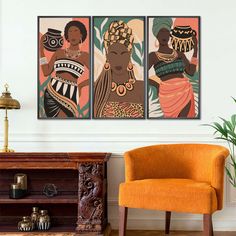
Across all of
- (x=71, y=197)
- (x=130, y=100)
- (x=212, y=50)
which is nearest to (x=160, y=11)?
(x=212, y=50)

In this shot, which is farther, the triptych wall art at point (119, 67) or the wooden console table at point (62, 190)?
the triptych wall art at point (119, 67)

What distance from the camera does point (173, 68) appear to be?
162 inches

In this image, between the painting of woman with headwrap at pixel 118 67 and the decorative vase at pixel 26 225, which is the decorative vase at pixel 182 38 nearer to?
the painting of woman with headwrap at pixel 118 67

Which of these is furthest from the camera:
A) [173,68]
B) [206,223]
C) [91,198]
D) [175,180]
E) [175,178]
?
[173,68]

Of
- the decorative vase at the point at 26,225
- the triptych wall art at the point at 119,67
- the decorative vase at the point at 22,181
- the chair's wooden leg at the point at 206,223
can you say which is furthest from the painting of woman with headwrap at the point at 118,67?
the chair's wooden leg at the point at 206,223

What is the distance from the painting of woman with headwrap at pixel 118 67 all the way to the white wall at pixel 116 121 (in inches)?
3.8

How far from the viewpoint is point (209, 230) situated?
126 inches

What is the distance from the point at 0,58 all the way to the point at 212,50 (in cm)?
201

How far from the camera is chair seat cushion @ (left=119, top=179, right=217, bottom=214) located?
3.15m

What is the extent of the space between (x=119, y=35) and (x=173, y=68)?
0.60 meters

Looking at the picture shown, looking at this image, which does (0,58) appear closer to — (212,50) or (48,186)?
(48,186)

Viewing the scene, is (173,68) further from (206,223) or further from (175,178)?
(206,223)

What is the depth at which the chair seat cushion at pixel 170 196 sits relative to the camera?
10.3 ft

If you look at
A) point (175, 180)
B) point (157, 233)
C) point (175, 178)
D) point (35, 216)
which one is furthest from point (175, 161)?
point (35, 216)
